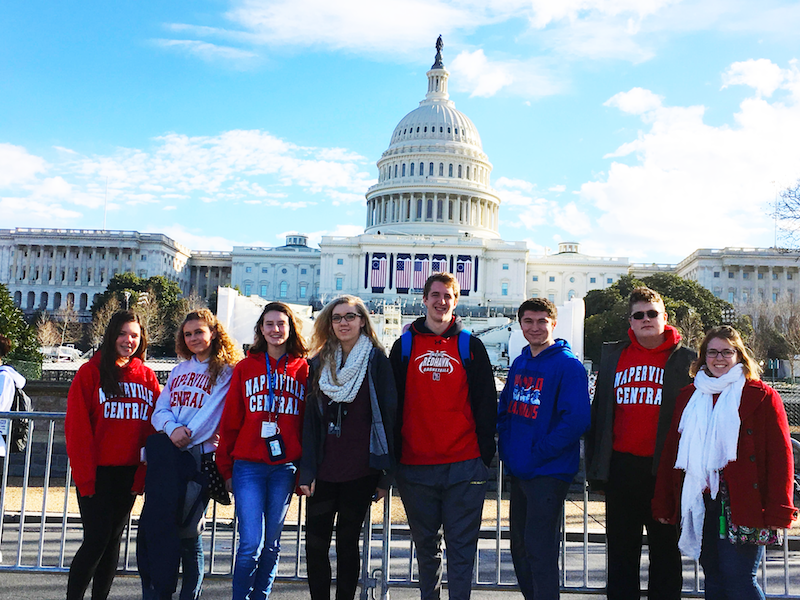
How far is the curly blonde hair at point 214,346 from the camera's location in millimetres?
6562

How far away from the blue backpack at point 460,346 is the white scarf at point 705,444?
1.75 meters

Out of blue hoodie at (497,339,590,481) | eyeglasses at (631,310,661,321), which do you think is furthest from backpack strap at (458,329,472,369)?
eyeglasses at (631,310,661,321)

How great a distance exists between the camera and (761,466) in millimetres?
5625

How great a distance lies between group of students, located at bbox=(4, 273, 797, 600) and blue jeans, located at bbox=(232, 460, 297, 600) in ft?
0.05

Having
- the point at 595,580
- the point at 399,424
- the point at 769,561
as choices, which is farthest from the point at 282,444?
the point at 769,561

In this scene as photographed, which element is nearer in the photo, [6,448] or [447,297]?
[447,297]

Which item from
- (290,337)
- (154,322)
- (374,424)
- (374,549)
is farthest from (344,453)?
(154,322)

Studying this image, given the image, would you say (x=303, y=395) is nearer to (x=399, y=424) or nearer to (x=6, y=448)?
(x=399, y=424)

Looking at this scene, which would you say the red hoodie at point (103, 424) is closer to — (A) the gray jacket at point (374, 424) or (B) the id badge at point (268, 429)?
(B) the id badge at point (268, 429)

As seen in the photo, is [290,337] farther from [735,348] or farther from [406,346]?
[735,348]

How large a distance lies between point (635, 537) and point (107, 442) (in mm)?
4404

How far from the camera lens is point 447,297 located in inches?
246

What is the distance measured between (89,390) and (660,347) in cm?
479

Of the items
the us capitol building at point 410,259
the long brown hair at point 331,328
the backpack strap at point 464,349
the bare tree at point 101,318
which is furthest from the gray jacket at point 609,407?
the us capitol building at point 410,259
